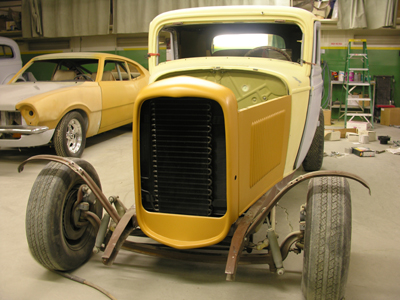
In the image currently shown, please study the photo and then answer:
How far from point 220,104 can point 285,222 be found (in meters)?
1.66

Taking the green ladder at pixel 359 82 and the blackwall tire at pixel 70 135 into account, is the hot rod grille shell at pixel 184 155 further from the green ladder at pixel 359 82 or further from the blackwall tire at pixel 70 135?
the green ladder at pixel 359 82

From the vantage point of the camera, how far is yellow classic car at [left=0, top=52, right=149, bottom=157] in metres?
4.45

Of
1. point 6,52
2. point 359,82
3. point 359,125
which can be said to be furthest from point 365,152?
point 6,52

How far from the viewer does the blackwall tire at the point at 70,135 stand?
4.68 m

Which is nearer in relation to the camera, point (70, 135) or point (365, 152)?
point (70, 135)

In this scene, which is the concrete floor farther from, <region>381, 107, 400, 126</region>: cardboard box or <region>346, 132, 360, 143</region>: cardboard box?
<region>381, 107, 400, 126</region>: cardboard box

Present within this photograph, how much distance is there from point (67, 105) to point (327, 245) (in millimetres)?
4142

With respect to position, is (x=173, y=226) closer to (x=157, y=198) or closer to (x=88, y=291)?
(x=157, y=198)

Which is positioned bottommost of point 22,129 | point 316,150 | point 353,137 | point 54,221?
point 353,137

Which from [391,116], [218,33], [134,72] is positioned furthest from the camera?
[391,116]

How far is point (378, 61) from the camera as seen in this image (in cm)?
919

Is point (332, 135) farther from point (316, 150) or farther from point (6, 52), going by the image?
point (6, 52)

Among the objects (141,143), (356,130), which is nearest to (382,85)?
(356,130)

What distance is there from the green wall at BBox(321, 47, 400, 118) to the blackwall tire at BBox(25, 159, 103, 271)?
846 cm
